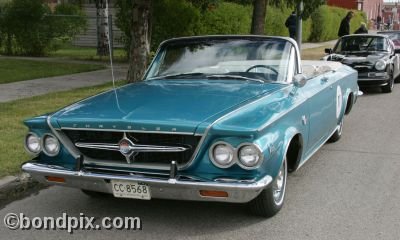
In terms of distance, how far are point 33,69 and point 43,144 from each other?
11.3 m

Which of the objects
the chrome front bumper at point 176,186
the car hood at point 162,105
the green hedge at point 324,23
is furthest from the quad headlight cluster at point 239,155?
the green hedge at point 324,23

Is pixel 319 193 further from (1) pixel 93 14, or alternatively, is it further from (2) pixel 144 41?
(1) pixel 93 14

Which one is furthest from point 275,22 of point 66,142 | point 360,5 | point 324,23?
point 360,5

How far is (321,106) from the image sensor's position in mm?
5992

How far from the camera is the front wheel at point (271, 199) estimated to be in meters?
4.56

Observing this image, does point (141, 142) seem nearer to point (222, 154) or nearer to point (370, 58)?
point (222, 154)

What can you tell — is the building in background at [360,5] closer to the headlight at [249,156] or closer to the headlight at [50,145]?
the headlight at [50,145]

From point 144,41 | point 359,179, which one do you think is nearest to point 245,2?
point 144,41

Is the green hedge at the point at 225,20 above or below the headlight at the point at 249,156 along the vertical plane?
above

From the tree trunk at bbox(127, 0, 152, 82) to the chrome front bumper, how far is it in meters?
6.60

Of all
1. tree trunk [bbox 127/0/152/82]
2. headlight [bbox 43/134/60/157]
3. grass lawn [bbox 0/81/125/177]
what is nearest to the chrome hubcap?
headlight [bbox 43/134/60/157]

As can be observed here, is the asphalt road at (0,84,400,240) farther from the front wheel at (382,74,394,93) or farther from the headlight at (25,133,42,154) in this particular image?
the front wheel at (382,74,394,93)

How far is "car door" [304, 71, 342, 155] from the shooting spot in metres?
5.62

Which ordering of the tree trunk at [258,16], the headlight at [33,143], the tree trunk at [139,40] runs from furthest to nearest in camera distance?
the tree trunk at [258,16], the tree trunk at [139,40], the headlight at [33,143]
